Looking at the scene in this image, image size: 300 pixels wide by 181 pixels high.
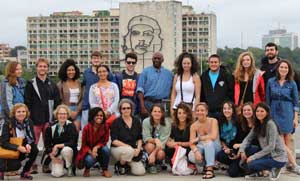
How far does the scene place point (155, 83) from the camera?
273 inches

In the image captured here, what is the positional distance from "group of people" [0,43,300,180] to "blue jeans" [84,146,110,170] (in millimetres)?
11

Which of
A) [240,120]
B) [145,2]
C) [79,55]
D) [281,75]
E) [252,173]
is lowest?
→ [252,173]

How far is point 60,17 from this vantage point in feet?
255

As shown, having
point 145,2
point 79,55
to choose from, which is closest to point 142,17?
point 145,2

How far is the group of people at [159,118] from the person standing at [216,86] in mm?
12

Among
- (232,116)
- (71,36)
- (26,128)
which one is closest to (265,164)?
(232,116)

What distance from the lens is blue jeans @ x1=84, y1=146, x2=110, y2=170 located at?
629 centimetres

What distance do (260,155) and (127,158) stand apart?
1455 mm

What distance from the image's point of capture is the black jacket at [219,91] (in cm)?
663

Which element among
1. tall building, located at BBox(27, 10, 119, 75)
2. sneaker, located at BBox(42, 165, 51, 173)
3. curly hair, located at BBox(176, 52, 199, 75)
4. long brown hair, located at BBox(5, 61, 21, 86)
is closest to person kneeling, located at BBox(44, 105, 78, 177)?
sneaker, located at BBox(42, 165, 51, 173)

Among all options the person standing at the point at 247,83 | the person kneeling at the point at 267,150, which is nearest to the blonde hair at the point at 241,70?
the person standing at the point at 247,83

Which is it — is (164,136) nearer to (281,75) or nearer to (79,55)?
(281,75)

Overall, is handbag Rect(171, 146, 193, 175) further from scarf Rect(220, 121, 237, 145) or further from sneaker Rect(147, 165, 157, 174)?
scarf Rect(220, 121, 237, 145)

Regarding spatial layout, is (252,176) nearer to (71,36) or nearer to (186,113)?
(186,113)
